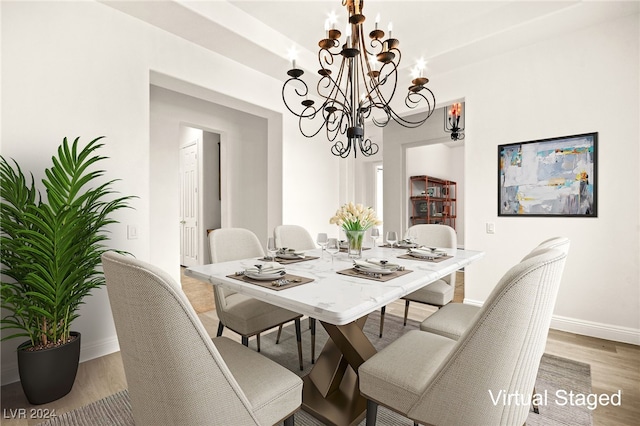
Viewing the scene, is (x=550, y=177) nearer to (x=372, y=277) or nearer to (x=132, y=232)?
(x=372, y=277)

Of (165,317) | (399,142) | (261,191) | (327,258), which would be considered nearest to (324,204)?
(261,191)

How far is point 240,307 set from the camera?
1.84 metres

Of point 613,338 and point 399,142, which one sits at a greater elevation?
point 399,142

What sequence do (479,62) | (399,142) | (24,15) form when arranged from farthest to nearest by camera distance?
(399,142) → (479,62) → (24,15)

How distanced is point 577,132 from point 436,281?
Result: 1834 mm

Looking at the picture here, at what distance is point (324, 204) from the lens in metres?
4.49

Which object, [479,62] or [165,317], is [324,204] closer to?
[479,62]

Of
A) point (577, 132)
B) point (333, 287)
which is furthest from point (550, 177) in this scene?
point (333, 287)

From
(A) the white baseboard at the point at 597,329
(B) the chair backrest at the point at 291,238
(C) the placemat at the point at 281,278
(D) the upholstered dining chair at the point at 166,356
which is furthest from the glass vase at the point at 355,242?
(A) the white baseboard at the point at 597,329

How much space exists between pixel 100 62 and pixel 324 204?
2928 millimetres

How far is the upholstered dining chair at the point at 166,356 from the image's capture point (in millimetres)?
733

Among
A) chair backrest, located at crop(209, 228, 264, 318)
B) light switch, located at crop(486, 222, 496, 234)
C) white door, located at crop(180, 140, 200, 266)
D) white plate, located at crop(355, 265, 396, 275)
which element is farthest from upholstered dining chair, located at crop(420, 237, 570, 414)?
white door, located at crop(180, 140, 200, 266)

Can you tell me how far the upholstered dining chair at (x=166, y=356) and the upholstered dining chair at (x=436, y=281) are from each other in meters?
1.74

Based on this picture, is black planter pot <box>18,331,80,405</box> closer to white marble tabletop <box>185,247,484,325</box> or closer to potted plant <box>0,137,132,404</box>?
potted plant <box>0,137,132,404</box>
